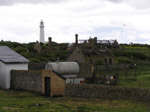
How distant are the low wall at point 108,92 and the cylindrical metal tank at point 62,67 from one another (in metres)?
6.91

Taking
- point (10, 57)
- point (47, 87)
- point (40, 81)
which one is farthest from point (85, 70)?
point (47, 87)

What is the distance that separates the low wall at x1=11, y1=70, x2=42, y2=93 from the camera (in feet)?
104

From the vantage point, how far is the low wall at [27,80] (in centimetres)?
3166

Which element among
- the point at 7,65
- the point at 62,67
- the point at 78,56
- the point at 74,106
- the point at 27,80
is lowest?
the point at 74,106

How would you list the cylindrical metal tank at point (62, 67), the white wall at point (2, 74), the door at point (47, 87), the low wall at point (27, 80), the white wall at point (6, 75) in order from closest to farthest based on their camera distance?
the door at point (47, 87)
the low wall at point (27, 80)
the cylindrical metal tank at point (62, 67)
the white wall at point (6, 75)
the white wall at point (2, 74)

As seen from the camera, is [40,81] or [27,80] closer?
[40,81]

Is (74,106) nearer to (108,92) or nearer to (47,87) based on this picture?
(108,92)

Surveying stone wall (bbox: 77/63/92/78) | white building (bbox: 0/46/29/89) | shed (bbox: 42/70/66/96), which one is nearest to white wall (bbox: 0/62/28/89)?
white building (bbox: 0/46/29/89)

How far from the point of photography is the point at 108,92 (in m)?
25.7

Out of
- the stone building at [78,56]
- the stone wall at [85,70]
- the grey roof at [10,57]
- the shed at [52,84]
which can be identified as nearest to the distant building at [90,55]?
the stone building at [78,56]

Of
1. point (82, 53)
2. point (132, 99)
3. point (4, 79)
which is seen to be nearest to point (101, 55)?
point (82, 53)

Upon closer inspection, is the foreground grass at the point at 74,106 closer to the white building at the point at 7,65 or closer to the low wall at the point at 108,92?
the low wall at the point at 108,92

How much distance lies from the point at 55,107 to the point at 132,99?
5.77m

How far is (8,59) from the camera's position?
122 feet
